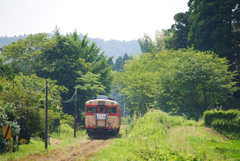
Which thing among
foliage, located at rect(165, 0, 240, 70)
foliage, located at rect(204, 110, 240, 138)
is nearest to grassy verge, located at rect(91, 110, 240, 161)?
foliage, located at rect(204, 110, 240, 138)

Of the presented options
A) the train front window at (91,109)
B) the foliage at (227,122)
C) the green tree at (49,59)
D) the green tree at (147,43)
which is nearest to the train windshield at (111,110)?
the train front window at (91,109)

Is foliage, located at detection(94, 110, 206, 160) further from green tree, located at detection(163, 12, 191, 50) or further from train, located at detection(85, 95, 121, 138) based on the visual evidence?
green tree, located at detection(163, 12, 191, 50)

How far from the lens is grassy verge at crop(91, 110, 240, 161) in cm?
1370

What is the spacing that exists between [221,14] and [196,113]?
15.8 m

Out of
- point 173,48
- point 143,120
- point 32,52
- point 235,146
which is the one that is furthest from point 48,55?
point 235,146

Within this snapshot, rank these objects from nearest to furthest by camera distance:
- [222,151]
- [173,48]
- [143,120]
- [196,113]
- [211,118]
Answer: [222,151]
[211,118]
[143,120]
[196,113]
[173,48]

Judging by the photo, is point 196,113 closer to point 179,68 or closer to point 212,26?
point 179,68

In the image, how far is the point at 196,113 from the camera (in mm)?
30016

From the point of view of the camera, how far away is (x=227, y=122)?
20047mm

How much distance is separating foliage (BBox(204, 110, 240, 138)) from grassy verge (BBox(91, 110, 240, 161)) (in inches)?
27.6

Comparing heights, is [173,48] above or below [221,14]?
below

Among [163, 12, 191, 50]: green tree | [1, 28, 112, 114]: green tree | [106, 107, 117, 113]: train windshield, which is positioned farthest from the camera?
[163, 12, 191, 50]: green tree

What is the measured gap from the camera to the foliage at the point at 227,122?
19.6m

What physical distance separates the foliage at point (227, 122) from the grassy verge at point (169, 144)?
70cm
